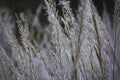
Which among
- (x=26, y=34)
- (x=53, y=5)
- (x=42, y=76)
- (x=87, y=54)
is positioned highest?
(x=53, y=5)

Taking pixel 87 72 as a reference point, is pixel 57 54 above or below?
above

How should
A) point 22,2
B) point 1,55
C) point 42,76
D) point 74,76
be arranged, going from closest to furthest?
1. point 74,76
2. point 1,55
3. point 42,76
4. point 22,2

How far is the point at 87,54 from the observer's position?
1.74m

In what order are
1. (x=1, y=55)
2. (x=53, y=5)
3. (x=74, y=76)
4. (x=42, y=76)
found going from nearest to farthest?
(x=74, y=76) → (x=53, y=5) → (x=1, y=55) → (x=42, y=76)

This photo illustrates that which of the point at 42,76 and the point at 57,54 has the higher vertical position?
the point at 57,54

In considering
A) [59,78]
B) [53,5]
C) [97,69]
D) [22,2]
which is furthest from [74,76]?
[22,2]

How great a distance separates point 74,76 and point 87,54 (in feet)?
1.01

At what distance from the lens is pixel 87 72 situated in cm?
179

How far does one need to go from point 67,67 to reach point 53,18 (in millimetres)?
352

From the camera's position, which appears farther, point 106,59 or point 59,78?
point 106,59

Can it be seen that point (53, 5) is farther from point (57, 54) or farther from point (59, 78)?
point (59, 78)

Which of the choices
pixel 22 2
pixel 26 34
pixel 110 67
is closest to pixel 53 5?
pixel 26 34

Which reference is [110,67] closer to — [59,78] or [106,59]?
[106,59]

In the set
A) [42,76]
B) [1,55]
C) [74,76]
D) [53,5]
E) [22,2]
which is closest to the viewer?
[74,76]
